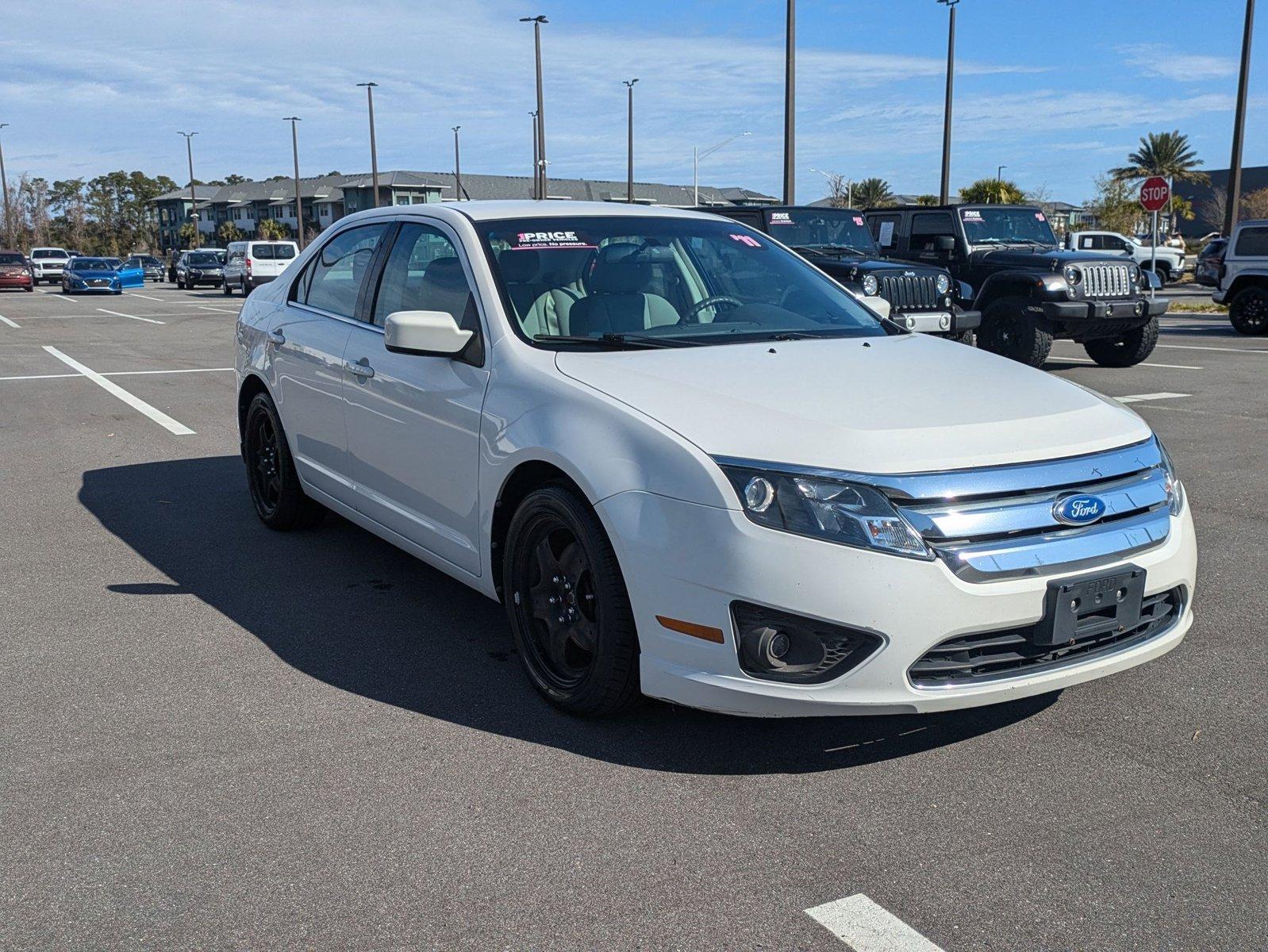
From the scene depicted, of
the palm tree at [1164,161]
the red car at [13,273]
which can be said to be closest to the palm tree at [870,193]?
the palm tree at [1164,161]

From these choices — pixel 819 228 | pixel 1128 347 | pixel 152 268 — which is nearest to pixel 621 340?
pixel 819 228

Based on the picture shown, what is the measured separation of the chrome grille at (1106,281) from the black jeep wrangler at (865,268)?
1342 millimetres

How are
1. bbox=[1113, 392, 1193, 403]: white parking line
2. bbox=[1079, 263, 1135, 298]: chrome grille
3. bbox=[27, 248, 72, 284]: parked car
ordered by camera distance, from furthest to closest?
bbox=[27, 248, 72, 284]: parked car < bbox=[1079, 263, 1135, 298]: chrome grille < bbox=[1113, 392, 1193, 403]: white parking line

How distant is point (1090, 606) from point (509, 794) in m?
1.68

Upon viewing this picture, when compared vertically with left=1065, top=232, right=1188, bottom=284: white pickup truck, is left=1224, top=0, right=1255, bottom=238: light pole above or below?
above

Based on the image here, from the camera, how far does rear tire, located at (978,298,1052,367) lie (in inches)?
524

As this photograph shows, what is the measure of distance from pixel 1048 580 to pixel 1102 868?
0.73 m

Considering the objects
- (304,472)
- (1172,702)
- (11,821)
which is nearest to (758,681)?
(1172,702)

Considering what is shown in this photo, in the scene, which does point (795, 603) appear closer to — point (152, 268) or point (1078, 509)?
point (1078, 509)

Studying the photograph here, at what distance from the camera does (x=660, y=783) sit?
11.2 ft

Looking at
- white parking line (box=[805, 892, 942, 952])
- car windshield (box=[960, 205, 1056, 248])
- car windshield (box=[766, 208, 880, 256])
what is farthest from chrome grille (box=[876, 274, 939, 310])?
white parking line (box=[805, 892, 942, 952])

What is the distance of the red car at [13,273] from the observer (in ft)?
150

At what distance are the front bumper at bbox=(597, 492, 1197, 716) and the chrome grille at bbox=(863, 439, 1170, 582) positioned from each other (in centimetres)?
5

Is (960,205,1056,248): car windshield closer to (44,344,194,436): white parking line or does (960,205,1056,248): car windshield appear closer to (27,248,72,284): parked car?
(44,344,194,436): white parking line
